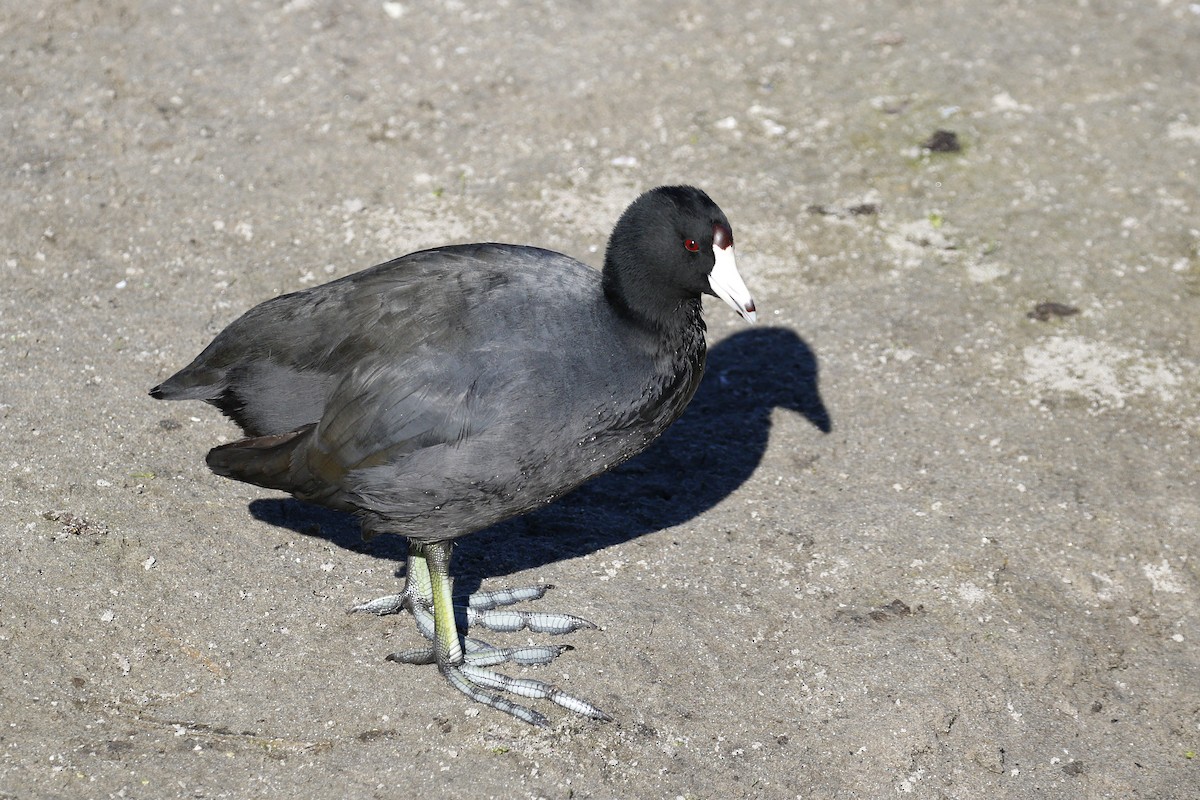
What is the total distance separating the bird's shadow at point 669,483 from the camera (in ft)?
16.0

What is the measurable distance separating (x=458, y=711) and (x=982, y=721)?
1750 mm

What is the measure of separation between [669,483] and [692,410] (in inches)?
23.3

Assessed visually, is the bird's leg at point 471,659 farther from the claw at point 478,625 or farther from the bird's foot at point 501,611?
the bird's foot at point 501,611

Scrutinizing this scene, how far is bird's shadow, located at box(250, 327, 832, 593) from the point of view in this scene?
4867 mm

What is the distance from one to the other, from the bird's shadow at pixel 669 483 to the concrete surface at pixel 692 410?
A: 19 millimetres

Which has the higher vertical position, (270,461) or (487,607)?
(270,461)

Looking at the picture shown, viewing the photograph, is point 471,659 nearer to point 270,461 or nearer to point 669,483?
point 270,461

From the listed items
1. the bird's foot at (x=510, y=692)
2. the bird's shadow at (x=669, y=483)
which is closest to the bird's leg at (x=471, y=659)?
the bird's foot at (x=510, y=692)

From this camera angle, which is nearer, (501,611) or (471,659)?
(471,659)

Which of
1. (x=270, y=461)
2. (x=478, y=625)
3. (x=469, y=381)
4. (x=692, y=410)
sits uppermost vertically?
(x=469, y=381)

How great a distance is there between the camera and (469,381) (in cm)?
387

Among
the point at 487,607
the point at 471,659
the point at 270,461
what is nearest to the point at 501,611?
the point at 487,607

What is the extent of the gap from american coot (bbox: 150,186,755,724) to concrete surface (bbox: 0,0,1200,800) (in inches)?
18.8

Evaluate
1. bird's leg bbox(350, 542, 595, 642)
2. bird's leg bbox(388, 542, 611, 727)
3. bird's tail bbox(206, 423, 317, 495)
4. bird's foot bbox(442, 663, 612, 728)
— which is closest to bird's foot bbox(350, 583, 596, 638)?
bird's leg bbox(350, 542, 595, 642)
